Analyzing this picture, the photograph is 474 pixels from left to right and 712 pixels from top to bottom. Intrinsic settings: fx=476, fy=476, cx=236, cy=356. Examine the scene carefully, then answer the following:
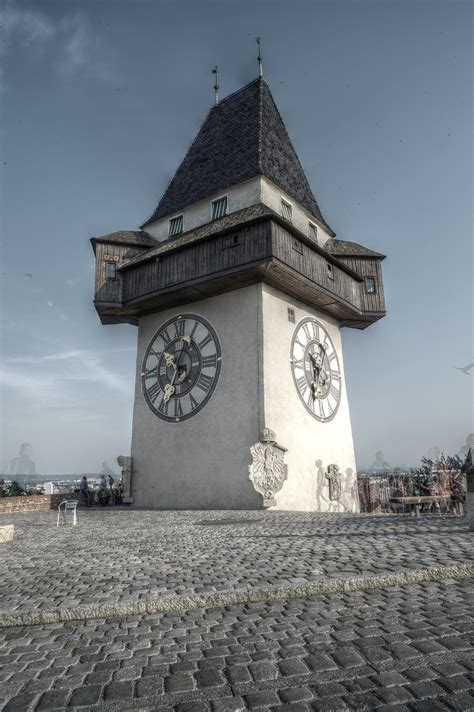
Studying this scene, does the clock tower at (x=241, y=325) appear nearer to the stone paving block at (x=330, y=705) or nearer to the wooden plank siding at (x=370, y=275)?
the wooden plank siding at (x=370, y=275)

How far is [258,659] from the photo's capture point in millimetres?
2678

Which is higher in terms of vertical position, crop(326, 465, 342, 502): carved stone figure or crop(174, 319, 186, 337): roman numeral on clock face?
crop(174, 319, 186, 337): roman numeral on clock face

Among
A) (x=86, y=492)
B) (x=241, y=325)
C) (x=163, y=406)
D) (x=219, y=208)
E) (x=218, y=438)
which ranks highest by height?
(x=219, y=208)

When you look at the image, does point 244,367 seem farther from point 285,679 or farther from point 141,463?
point 285,679

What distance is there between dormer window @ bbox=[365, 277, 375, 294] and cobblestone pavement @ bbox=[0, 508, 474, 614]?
34.4ft

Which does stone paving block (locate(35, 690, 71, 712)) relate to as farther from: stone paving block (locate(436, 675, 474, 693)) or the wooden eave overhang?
the wooden eave overhang

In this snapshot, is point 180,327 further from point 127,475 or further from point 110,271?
point 127,475

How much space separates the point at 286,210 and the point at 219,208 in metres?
2.26

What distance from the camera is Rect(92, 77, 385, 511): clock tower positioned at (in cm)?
1320

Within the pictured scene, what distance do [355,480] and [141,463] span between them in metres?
7.26

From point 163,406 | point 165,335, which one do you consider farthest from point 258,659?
point 165,335

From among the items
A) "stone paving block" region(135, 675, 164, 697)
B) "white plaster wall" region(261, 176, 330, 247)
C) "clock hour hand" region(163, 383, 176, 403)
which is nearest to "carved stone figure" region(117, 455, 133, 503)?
"clock hour hand" region(163, 383, 176, 403)

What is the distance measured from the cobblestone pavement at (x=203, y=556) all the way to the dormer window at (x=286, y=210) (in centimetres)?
1044

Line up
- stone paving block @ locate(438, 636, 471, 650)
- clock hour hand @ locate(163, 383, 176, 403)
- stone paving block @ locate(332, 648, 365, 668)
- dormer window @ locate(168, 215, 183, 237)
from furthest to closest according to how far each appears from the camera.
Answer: dormer window @ locate(168, 215, 183, 237) < clock hour hand @ locate(163, 383, 176, 403) < stone paving block @ locate(438, 636, 471, 650) < stone paving block @ locate(332, 648, 365, 668)
